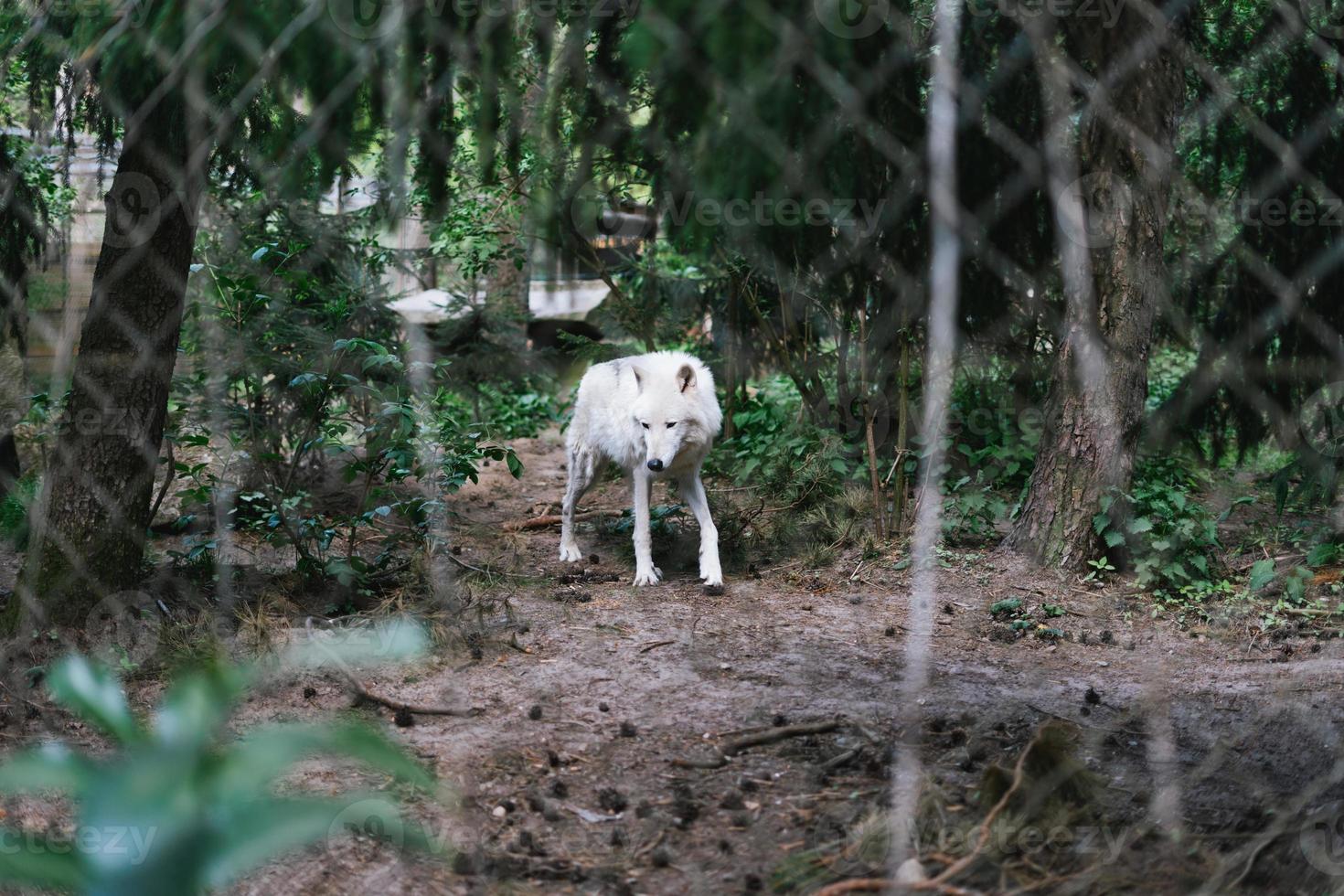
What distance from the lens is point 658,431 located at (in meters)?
4.25

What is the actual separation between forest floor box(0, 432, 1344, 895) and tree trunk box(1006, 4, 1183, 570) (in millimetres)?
341

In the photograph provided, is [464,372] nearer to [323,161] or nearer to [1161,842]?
[323,161]

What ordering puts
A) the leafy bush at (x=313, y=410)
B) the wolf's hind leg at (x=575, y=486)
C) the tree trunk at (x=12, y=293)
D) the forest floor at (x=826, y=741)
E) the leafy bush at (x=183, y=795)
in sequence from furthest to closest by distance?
the wolf's hind leg at (x=575, y=486)
the leafy bush at (x=313, y=410)
the tree trunk at (x=12, y=293)
the forest floor at (x=826, y=741)
the leafy bush at (x=183, y=795)

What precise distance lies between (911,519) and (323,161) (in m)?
3.45

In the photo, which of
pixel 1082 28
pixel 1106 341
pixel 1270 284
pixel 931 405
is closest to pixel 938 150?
pixel 1082 28

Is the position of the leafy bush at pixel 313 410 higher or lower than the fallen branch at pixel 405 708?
higher

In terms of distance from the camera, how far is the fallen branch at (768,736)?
2354 mm

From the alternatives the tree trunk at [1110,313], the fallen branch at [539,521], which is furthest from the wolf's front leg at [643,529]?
the tree trunk at [1110,313]

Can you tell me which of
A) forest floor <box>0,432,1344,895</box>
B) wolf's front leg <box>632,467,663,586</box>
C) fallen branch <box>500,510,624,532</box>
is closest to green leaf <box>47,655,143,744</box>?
forest floor <box>0,432,1344,895</box>

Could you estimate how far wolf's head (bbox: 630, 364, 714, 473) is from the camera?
421cm

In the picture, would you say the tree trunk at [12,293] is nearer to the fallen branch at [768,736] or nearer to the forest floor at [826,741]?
the forest floor at [826,741]

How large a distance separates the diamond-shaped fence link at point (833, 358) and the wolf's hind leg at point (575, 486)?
237mm

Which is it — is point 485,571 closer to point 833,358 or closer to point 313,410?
point 313,410

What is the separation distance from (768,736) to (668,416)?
2.02m
